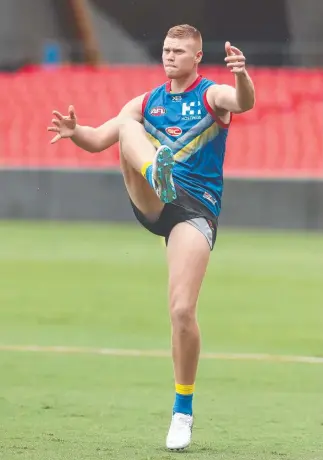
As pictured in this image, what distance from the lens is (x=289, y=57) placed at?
76.5 ft

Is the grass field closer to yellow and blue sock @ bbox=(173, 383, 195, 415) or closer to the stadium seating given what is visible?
yellow and blue sock @ bbox=(173, 383, 195, 415)

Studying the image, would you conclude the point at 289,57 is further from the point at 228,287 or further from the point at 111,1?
the point at 228,287

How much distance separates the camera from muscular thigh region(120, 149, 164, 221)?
6539mm

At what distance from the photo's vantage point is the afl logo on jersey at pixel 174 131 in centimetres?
646

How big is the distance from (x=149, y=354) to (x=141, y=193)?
294 centimetres

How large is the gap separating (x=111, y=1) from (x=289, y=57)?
5.67 m

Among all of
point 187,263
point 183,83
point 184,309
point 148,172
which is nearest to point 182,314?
point 184,309

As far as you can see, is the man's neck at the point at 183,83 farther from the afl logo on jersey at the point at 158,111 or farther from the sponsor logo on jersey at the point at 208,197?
the sponsor logo on jersey at the point at 208,197

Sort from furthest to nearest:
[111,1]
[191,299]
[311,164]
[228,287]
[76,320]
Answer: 1. [111,1]
2. [311,164]
3. [228,287]
4. [76,320]
5. [191,299]

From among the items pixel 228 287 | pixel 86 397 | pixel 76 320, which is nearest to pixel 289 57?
pixel 228 287

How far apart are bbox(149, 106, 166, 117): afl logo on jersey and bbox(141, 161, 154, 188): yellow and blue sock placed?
32 cm

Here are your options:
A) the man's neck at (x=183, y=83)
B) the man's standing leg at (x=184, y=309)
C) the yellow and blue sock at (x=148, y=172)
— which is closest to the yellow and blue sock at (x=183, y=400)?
the man's standing leg at (x=184, y=309)

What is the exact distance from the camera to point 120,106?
23.3 metres

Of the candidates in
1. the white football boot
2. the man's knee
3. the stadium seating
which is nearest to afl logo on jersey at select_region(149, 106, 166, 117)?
the man's knee
